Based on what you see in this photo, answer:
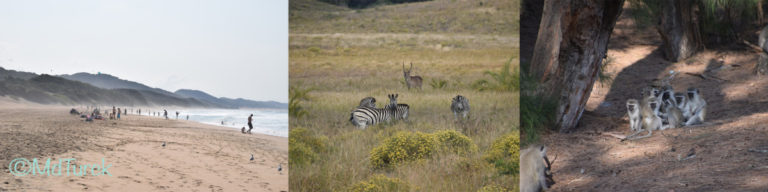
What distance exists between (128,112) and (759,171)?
5045 millimetres

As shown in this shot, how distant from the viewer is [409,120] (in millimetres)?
3184

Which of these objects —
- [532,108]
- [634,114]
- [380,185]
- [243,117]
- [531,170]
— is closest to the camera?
[380,185]

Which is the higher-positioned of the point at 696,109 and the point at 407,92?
the point at 407,92

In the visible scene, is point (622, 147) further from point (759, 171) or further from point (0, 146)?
point (0, 146)

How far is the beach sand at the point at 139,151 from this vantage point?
13.7 ft

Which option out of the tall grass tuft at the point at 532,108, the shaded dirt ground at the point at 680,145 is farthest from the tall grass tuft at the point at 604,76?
the tall grass tuft at the point at 532,108

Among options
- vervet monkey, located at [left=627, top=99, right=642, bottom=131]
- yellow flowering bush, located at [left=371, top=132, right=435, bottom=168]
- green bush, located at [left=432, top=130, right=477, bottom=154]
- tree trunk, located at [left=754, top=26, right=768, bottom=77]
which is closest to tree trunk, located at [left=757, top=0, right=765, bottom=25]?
tree trunk, located at [left=754, top=26, right=768, bottom=77]

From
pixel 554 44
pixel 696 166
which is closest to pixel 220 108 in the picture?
pixel 554 44

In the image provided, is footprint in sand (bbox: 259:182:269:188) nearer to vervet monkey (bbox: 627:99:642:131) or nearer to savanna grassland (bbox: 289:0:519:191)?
savanna grassland (bbox: 289:0:519:191)

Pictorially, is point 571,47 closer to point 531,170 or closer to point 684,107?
point 531,170

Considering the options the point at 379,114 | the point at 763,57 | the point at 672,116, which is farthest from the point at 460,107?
the point at 763,57

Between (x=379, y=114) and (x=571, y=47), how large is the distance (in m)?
2.79

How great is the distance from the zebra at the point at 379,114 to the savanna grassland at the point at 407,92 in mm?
33

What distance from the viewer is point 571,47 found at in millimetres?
5203
